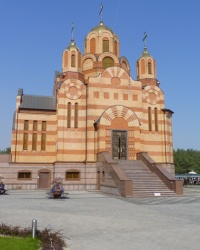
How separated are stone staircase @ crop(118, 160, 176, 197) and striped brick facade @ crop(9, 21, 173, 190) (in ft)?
9.02

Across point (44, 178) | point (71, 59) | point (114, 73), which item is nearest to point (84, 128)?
point (44, 178)

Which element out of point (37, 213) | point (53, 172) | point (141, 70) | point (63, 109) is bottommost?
point (37, 213)

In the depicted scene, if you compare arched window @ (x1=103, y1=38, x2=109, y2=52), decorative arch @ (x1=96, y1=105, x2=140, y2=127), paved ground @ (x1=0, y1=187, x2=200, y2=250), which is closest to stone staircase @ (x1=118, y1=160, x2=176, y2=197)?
decorative arch @ (x1=96, y1=105, x2=140, y2=127)

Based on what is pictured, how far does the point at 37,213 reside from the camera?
500 inches

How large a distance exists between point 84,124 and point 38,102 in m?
6.33

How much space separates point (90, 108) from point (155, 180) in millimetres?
11058

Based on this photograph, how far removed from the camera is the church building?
28.2 m

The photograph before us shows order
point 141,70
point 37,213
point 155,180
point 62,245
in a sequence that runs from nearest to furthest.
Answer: point 62,245 → point 37,213 → point 155,180 → point 141,70

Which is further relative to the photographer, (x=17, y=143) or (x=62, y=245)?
(x=17, y=143)

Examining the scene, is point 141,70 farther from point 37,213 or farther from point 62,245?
point 62,245

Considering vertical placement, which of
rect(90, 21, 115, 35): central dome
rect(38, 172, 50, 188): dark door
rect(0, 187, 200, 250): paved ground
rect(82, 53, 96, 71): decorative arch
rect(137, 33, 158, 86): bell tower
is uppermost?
rect(90, 21, 115, 35): central dome

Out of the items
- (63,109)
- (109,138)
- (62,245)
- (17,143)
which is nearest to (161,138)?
(109,138)

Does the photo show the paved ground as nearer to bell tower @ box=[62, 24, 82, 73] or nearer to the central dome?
bell tower @ box=[62, 24, 82, 73]

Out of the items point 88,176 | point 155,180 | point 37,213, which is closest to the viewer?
point 37,213
